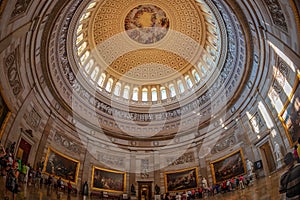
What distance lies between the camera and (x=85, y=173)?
21.3 meters

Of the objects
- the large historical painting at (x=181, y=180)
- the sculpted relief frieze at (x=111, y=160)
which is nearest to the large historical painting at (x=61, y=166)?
the sculpted relief frieze at (x=111, y=160)

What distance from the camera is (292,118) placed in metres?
15.3

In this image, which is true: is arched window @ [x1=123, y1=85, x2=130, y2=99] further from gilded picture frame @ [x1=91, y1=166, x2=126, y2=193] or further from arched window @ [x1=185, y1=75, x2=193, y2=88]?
gilded picture frame @ [x1=91, y1=166, x2=126, y2=193]

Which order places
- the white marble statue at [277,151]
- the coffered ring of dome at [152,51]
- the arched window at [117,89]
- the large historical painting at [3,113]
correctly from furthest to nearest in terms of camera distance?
1. the arched window at [117,89]
2. the coffered ring of dome at [152,51]
3. the white marble statue at [277,151]
4. the large historical painting at [3,113]

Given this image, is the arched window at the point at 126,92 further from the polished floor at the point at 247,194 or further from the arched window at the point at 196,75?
the polished floor at the point at 247,194

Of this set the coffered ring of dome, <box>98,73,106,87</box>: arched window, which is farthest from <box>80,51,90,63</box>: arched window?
<box>98,73,106,87</box>: arched window

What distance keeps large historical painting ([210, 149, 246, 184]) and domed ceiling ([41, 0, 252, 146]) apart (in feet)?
12.3

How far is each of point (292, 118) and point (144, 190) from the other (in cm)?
1229

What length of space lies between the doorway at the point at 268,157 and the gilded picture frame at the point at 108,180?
10647 mm

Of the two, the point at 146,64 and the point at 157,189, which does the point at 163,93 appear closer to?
the point at 146,64

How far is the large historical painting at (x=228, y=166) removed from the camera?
63.1 ft

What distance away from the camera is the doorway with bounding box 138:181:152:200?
21989 mm

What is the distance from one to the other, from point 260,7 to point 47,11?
38.3 feet

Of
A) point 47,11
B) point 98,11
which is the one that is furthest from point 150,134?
point 47,11
